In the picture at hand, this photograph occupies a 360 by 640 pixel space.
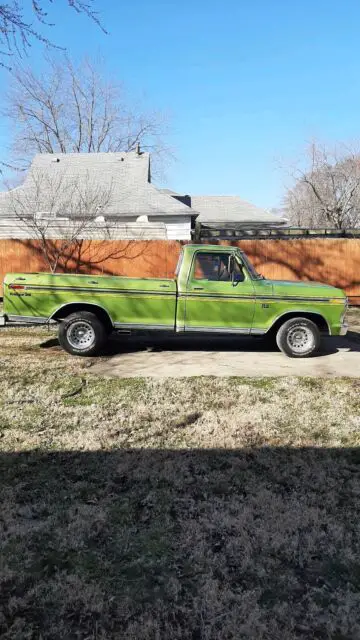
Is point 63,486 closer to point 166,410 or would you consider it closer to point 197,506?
point 197,506

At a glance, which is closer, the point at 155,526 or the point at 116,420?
the point at 155,526

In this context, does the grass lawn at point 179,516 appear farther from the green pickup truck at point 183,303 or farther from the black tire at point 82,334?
the green pickup truck at point 183,303

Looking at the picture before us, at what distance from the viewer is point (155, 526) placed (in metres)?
2.94

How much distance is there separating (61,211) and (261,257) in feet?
33.3

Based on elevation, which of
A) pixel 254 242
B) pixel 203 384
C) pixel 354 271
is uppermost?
pixel 254 242

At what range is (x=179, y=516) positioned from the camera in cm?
305

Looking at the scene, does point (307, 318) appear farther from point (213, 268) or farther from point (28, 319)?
point (28, 319)

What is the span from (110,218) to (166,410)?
17831 millimetres

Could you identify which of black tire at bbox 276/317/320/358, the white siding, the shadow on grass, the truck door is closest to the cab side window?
the truck door

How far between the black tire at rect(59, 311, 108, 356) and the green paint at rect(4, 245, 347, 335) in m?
0.23

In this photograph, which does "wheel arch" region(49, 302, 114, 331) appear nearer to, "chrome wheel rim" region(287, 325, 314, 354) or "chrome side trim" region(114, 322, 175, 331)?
"chrome side trim" region(114, 322, 175, 331)

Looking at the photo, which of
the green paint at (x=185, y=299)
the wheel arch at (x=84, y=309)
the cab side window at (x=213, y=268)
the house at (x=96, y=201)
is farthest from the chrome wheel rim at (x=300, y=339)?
the house at (x=96, y=201)

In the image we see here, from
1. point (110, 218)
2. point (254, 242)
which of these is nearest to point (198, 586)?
point (254, 242)

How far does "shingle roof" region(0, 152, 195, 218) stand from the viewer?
2161cm
